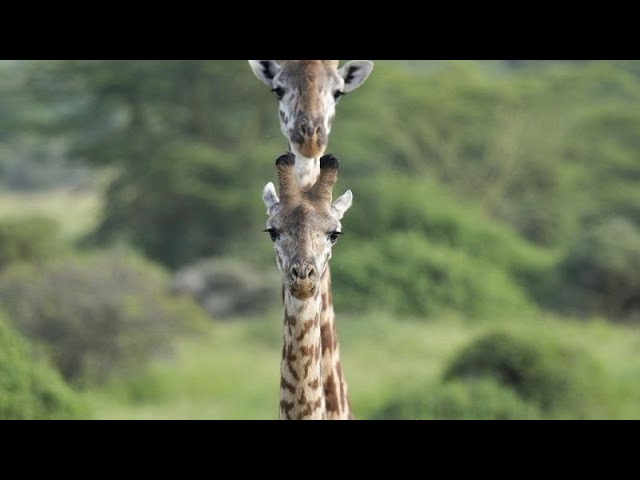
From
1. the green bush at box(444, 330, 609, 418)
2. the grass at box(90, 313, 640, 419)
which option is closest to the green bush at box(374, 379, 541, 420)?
the green bush at box(444, 330, 609, 418)

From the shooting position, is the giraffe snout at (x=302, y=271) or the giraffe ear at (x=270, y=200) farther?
the giraffe ear at (x=270, y=200)

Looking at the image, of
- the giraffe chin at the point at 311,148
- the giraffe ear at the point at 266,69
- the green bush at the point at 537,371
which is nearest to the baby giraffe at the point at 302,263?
the giraffe chin at the point at 311,148

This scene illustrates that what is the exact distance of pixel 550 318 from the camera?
26922 millimetres

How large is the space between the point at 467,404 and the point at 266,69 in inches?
352

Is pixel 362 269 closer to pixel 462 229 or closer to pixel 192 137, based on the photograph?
pixel 462 229

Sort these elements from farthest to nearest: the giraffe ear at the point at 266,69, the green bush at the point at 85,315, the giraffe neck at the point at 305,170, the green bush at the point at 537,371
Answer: the green bush at the point at 85,315, the green bush at the point at 537,371, the giraffe ear at the point at 266,69, the giraffe neck at the point at 305,170

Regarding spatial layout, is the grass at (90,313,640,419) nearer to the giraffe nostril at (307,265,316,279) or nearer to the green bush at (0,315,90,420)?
the green bush at (0,315,90,420)

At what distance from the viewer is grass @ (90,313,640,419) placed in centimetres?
1873

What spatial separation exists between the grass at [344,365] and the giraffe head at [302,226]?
11853 millimetres

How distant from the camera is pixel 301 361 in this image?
5.11 metres

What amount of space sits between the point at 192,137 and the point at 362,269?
10948 millimetres

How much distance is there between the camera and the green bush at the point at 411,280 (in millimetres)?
26016

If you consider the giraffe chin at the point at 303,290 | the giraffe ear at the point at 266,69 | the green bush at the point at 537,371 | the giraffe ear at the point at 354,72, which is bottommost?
the giraffe chin at the point at 303,290

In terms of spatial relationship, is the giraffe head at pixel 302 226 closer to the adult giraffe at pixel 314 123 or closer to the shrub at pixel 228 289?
the adult giraffe at pixel 314 123
